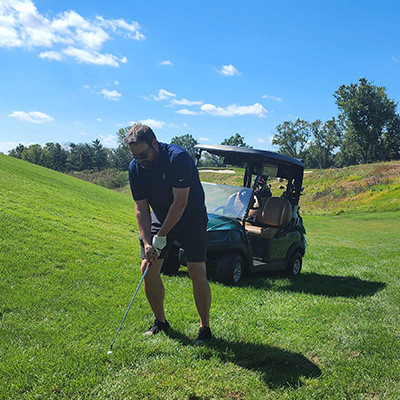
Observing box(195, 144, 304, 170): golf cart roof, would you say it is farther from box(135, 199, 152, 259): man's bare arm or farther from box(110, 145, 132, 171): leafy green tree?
box(110, 145, 132, 171): leafy green tree

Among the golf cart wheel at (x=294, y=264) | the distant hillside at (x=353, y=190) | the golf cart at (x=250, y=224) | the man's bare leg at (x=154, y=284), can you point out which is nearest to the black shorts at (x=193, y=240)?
the man's bare leg at (x=154, y=284)

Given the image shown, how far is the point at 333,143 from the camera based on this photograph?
84.1 m

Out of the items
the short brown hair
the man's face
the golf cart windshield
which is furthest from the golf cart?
the short brown hair

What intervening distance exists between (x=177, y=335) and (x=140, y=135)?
1.88 meters

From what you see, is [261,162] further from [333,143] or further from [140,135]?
[333,143]

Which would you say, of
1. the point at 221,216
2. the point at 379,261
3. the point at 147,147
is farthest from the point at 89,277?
the point at 379,261

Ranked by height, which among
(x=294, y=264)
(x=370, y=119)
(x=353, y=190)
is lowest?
(x=294, y=264)

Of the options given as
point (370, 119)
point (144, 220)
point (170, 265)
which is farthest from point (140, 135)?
point (370, 119)

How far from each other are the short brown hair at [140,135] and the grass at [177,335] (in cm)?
174

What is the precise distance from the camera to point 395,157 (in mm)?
63812

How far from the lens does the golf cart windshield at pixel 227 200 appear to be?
6.54 m

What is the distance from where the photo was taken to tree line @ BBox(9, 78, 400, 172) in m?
61.1

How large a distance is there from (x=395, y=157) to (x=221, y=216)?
216 feet

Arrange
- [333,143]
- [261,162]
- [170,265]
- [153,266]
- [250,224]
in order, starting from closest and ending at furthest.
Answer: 1. [153,266]
2. [170,265]
3. [261,162]
4. [250,224]
5. [333,143]
